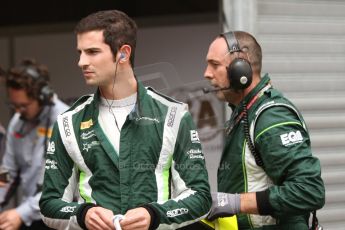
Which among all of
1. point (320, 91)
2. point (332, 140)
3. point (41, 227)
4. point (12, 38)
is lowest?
point (41, 227)

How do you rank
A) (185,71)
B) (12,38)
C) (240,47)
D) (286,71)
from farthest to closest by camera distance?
1. (12,38)
2. (185,71)
3. (286,71)
4. (240,47)

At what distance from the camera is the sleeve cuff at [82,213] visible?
3.10 meters

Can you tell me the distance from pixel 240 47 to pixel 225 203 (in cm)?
82

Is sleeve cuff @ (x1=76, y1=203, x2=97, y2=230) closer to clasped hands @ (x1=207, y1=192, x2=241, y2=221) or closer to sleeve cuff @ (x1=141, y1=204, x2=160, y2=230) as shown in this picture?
sleeve cuff @ (x1=141, y1=204, x2=160, y2=230)

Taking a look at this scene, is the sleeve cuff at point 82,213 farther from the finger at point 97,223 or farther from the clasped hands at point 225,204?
the clasped hands at point 225,204

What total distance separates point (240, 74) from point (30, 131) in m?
2.16

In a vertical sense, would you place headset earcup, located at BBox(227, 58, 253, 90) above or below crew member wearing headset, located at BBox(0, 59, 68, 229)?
above

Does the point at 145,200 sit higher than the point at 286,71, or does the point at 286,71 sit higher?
the point at 286,71

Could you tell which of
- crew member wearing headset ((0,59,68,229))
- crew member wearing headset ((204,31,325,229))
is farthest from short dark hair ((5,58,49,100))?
crew member wearing headset ((204,31,325,229))

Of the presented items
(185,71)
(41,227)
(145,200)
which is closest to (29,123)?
(41,227)

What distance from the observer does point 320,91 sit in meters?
6.00

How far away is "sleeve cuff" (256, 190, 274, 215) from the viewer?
343 centimetres

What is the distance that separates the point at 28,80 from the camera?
208 inches

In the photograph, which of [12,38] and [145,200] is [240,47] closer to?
[145,200]
